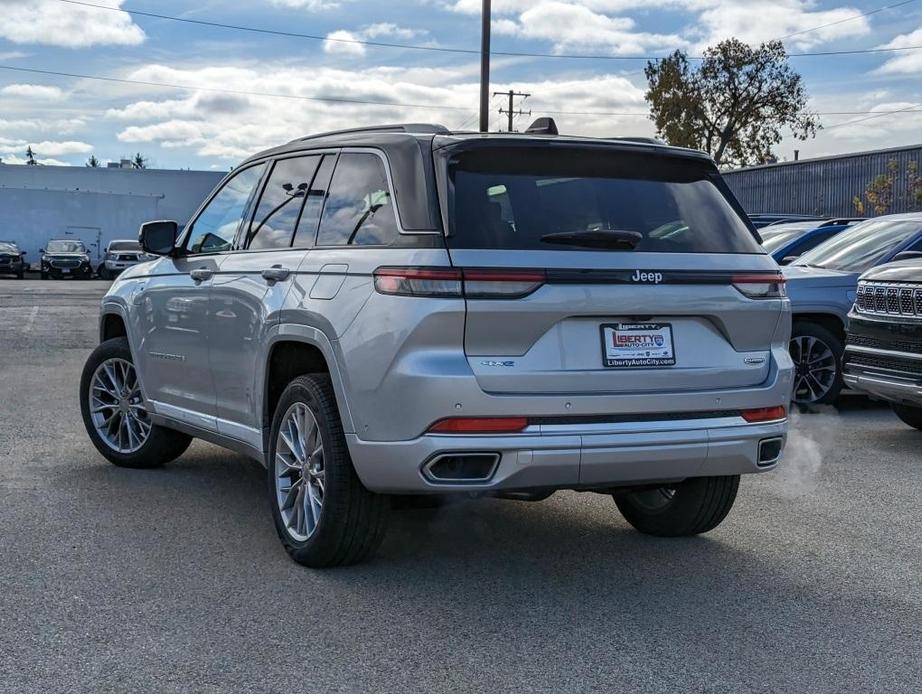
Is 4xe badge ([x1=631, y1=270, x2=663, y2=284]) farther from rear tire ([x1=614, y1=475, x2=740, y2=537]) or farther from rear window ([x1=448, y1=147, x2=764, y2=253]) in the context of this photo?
rear tire ([x1=614, y1=475, x2=740, y2=537])

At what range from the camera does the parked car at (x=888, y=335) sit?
28.2 feet

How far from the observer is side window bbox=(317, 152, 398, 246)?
16.9ft

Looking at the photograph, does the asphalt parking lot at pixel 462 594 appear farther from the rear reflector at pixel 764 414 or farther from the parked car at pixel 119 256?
the parked car at pixel 119 256

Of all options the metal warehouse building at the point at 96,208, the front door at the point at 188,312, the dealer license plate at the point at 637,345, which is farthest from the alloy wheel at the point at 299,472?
the metal warehouse building at the point at 96,208

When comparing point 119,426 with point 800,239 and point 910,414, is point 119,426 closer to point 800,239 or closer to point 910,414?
point 910,414

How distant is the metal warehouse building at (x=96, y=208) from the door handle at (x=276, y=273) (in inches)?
1852

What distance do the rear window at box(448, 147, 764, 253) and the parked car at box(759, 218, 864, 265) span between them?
783 cm

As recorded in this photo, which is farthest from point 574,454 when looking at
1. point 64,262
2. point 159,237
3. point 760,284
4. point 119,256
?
point 64,262

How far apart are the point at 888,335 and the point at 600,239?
4595 mm

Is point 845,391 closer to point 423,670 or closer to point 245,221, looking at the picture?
point 245,221

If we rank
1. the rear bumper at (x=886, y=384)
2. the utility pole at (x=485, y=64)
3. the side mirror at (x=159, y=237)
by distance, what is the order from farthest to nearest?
1. the utility pole at (x=485, y=64)
2. the rear bumper at (x=886, y=384)
3. the side mirror at (x=159, y=237)

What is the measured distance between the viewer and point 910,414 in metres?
Answer: 9.72

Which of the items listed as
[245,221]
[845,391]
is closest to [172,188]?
[845,391]

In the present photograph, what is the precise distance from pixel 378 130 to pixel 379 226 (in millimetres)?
657
